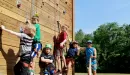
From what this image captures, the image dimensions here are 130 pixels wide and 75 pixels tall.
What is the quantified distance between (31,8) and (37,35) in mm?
1008

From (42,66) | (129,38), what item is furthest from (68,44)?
(129,38)

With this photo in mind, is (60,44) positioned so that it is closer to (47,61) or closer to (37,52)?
(47,61)

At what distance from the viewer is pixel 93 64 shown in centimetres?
1197

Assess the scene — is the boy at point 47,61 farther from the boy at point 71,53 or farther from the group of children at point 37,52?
the boy at point 71,53

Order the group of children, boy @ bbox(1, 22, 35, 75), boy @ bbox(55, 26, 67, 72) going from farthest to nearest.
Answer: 1. boy @ bbox(55, 26, 67, 72)
2. the group of children
3. boy @ bbox(1, 22, 35, 75)

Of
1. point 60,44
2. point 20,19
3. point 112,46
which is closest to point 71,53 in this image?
point 60,44

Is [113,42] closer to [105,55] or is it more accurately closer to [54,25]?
[105,55]

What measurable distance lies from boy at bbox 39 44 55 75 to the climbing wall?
229 millimetres

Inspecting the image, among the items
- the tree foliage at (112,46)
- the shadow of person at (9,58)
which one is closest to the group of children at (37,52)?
the shadow of person at (9,58)

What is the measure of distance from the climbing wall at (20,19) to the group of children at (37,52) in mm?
265

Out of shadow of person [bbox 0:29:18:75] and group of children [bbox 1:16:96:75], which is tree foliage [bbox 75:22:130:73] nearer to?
group of children [bbox 1:16:96:75]

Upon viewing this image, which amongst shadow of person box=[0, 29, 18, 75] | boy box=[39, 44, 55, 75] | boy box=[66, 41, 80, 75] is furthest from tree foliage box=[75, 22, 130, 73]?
shadow of person box=[0, 29, 18, 75]

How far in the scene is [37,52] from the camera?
8672mm

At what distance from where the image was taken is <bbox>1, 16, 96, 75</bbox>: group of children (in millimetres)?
7488
